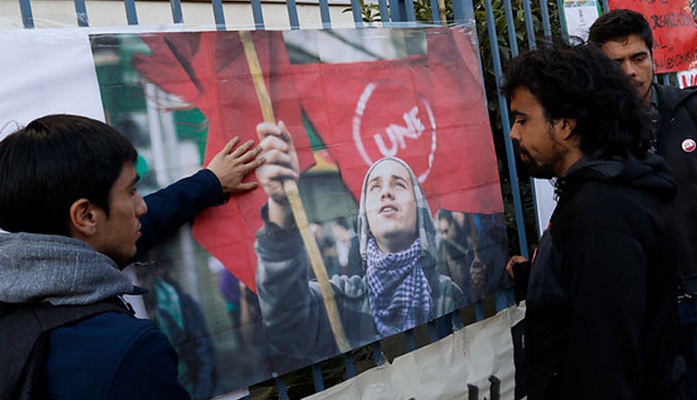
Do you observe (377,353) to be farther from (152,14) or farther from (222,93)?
(152,14)

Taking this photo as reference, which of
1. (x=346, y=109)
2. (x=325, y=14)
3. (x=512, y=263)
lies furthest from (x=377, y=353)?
(x=325, y=14)

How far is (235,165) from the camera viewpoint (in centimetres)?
218

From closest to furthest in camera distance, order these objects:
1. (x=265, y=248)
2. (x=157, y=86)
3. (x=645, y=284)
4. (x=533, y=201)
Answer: (x=645, y=284) < (x=157, y=86) < (x=265, y=248) < (x=533, y=201)

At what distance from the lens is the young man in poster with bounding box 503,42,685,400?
73.6 inches

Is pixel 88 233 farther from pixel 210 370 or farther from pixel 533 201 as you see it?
pixel 533 201

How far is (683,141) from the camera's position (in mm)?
2869

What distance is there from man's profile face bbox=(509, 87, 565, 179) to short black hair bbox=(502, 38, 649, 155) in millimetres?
23

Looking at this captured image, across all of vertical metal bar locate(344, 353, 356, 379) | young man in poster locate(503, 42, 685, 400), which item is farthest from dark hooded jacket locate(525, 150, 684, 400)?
vertical metal bar locate(344, 353, 356, 379)

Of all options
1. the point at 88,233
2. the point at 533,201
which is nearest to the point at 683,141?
the point at 533,201

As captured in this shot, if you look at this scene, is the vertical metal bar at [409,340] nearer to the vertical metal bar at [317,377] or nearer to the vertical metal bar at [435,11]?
the vertical metal bar at [317,377]

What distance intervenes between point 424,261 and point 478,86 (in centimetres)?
82

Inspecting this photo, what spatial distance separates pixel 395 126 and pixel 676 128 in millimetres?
1187

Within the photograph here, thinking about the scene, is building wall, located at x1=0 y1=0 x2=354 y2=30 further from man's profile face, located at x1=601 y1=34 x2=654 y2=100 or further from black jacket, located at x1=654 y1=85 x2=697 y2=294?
black jacket, located at x1=654 y1=85 x2=697 y2=294

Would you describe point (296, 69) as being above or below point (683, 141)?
above
